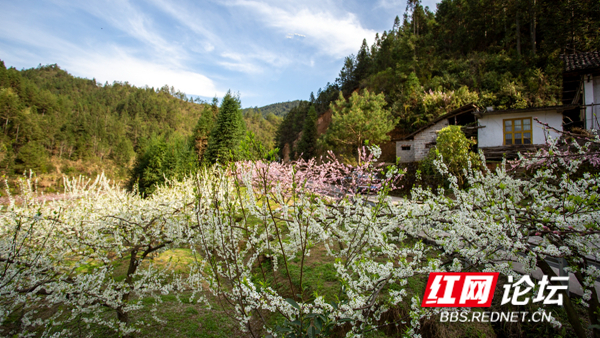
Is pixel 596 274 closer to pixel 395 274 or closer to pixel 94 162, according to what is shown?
pixel 395 274

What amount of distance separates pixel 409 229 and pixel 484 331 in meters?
2.40

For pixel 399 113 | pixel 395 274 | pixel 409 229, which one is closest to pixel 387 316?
pixel 409 229

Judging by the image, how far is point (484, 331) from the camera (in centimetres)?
394

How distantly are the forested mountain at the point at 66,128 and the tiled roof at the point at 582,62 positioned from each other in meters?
48.5

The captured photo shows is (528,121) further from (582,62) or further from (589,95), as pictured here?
(582,62)

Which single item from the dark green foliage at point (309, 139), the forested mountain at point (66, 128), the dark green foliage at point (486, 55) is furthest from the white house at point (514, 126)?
the forested mountain at point (66, 128)

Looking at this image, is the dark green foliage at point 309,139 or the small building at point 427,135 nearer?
the small building at point 427,135

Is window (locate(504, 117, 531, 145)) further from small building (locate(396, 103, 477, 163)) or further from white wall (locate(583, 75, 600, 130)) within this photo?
white wall (locate(583, 75, 600, 130))

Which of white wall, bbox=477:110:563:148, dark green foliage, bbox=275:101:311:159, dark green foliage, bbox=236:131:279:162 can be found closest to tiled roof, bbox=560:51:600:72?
white wall, bbox=477:110:563:148

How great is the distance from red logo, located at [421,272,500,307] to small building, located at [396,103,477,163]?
16667 millimetres

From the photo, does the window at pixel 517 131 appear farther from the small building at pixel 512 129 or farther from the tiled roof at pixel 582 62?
the tiled roof at pixel 582 62

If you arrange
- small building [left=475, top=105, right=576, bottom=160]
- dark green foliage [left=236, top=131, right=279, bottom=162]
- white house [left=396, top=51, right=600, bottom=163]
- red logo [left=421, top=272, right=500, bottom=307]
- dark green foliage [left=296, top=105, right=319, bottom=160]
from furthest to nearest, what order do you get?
dark green foliage [left=296, top=105, right=319, bottom=160] < small building [left=475, top=105, right=576, bottom=160] < white house [left=396, top=51, right=600, bottom=163] < red logo [left=421, top=272, right=500, bottom=307] < dark green foliage [left=236, top=131, right=279, bottom=162]

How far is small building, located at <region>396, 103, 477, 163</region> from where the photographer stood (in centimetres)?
1802

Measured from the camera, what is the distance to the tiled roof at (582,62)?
9883 millimetres
